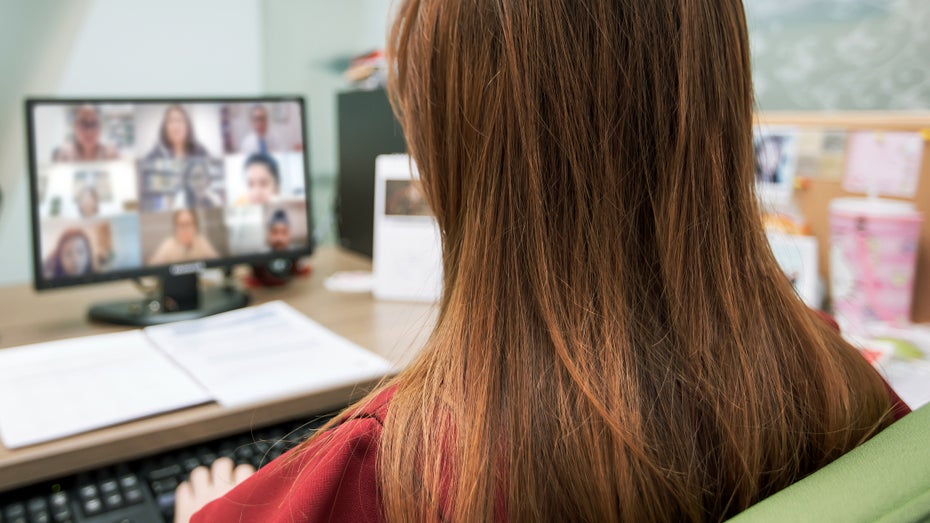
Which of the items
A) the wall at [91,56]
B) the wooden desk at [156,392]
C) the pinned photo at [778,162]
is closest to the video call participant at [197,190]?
the wooden desk at [156,392]

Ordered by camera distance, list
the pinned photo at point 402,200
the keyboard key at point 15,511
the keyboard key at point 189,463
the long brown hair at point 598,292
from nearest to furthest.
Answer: the long brown hair at point 598,292
the keyboard key at point 15,511
the keyboard key at point 189,463
the pinned photo at point 402,200

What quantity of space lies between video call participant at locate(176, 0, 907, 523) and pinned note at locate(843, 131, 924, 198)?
2.56ft

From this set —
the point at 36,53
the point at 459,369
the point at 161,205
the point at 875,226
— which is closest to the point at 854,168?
the point at 875,226

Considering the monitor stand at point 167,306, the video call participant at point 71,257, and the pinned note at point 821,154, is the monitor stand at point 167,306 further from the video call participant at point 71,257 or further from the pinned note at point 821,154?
the pinned note at point 821,154

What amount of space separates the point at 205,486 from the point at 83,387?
24cm

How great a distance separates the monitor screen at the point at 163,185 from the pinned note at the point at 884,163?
981 millimetres

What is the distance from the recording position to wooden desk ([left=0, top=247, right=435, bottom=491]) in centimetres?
79

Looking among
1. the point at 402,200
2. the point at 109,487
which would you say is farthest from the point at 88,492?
the point at 402,200

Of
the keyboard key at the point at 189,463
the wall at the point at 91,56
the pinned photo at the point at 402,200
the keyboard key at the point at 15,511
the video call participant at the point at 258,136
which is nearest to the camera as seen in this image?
the keyboard key at the point at 15,511

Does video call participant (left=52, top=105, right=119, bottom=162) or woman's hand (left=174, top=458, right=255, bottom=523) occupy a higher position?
video call participant (left=52, top=105, right=119, bottom=162)

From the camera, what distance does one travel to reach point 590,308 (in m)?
0.53

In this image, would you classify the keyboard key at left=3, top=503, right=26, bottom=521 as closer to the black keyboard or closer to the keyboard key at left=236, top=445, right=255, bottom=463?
the black keyboard

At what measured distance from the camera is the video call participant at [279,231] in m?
1.31

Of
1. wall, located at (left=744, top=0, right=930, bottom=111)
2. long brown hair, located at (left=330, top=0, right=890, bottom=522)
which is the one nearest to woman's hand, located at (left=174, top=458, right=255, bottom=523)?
long brown hair, located at (left=330, top=0, right=890, bottom=522)
